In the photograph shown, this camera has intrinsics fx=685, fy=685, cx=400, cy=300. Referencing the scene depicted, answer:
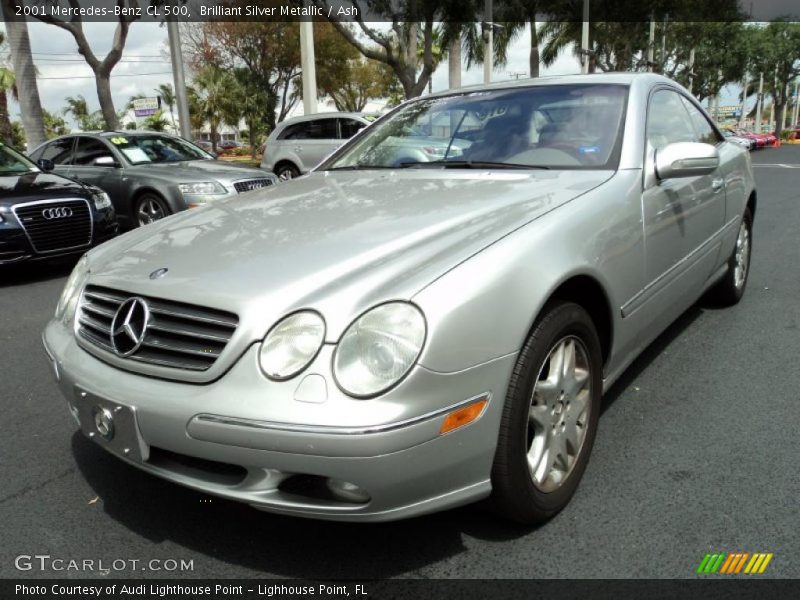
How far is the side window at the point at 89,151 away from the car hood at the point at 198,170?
0.77 meters

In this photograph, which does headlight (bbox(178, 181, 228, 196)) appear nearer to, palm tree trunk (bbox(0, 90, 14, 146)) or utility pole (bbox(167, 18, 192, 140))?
utility pole (bbox(167, 18, 192, 140))

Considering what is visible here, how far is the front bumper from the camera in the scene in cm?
174

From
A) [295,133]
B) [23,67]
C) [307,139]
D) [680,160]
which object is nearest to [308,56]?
[295,133]

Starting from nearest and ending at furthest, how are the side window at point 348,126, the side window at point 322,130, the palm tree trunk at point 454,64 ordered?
the side window at point 348,126 → the side window at point 322,130 → the palm tree trunk at point 454,64

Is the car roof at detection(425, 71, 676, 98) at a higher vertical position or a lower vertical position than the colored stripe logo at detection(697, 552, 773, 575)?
higher

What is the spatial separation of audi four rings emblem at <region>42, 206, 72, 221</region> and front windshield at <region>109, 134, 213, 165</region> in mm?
2376

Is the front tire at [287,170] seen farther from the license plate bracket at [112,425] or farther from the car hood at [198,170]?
the license plate bracket at [112,425]

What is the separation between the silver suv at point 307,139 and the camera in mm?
13023

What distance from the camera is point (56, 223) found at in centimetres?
652

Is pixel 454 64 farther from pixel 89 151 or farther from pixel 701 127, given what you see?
pixel 701 127

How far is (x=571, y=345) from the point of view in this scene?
2305mm

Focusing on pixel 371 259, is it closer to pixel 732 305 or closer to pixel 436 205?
pixel 436 205

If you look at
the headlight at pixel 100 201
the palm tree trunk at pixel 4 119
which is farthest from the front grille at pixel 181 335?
the palm tree trunk at pixel 4 119
